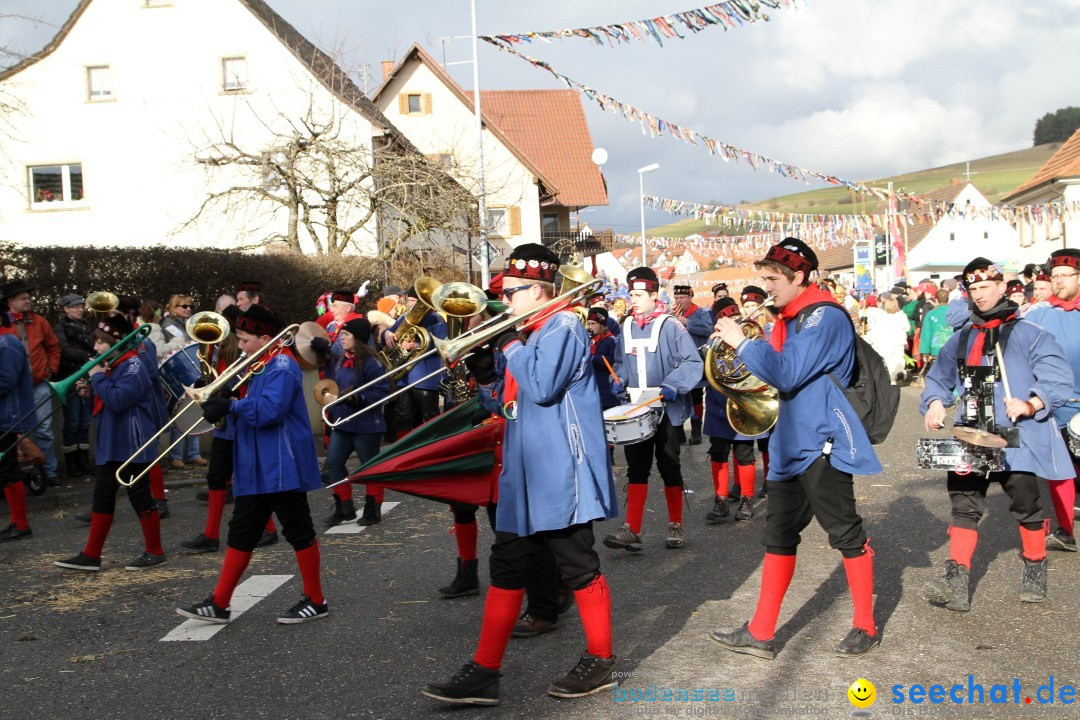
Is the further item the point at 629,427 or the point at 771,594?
the point at 629,427

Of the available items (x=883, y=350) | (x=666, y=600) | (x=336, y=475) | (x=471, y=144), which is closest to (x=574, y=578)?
(x=666, y=600)

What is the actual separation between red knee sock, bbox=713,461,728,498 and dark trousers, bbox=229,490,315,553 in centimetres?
361

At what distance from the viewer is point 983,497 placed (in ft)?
18.5

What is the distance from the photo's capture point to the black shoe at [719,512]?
8.01 m

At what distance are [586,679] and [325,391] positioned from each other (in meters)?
4.43

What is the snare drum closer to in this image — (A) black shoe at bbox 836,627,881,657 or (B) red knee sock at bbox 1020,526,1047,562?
(A) black shoe at bbox 836,627,881,657

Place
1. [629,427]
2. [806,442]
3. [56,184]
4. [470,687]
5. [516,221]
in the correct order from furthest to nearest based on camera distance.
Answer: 1. [516,221]
2. [56,184]
3. [629,427]
4. [806,442]
5. [470,687]

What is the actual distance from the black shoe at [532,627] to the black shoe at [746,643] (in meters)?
0.89

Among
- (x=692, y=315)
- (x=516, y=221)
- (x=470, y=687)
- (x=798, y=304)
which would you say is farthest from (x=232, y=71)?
(x=470, y=687)

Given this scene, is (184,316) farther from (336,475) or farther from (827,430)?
(827,430)

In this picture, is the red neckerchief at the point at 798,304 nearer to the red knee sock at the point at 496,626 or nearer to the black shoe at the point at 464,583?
the red knee sock at the point at 496,626

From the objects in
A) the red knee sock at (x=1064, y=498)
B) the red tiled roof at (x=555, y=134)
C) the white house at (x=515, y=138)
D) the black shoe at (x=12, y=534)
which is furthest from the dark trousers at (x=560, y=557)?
the red tiled roof at (x=555, y=134)

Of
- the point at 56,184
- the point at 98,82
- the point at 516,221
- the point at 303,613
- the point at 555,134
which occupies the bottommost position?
the point at 303,613

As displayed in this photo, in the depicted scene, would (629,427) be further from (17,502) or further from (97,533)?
(17,502)
